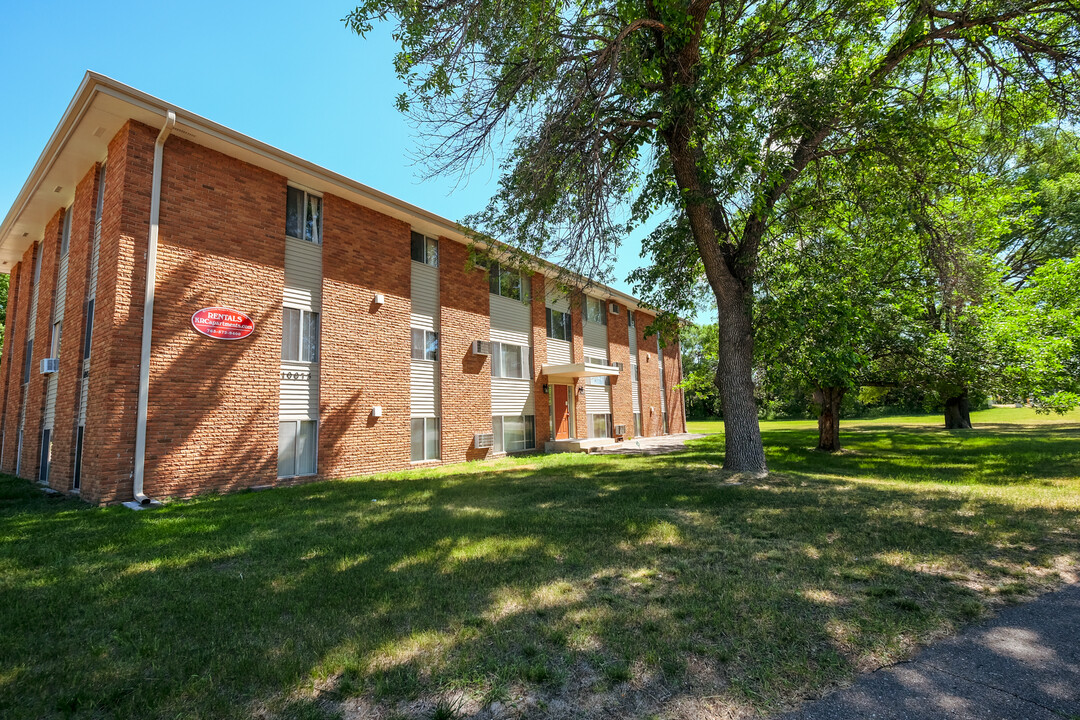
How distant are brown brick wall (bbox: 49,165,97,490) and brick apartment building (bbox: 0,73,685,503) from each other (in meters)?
0.07

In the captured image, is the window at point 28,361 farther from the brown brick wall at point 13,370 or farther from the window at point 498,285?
the window at point 498,285

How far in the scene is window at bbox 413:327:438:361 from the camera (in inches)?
601

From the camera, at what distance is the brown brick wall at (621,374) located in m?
25.0

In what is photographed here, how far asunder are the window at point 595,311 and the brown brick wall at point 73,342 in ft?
57.8

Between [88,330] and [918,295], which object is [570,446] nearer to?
[918,295]

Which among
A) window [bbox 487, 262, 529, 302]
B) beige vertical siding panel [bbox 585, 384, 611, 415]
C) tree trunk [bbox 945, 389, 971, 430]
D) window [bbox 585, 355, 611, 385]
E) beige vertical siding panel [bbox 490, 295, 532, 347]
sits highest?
window [bbox 487, 262, 529, 302]

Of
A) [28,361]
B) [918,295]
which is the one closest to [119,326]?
[28,361]

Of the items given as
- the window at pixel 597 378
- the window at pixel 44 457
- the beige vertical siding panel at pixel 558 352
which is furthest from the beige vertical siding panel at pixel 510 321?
the window at pixel 44 457

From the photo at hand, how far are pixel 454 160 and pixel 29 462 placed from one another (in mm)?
14469

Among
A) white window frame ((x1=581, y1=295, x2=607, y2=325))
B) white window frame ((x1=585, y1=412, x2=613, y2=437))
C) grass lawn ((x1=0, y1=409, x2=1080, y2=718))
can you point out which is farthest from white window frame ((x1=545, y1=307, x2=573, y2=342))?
grass lawn ((x1=0, y1=409, x2=1080, y2=718))

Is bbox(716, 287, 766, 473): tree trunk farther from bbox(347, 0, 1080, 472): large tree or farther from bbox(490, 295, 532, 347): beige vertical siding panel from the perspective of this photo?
bbox(490, 295, 532, 347): beige vertical siding panel

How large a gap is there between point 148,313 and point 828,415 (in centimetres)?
1989

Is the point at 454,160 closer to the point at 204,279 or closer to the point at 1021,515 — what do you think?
the point at 204,279

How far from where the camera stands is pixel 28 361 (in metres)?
14.8
